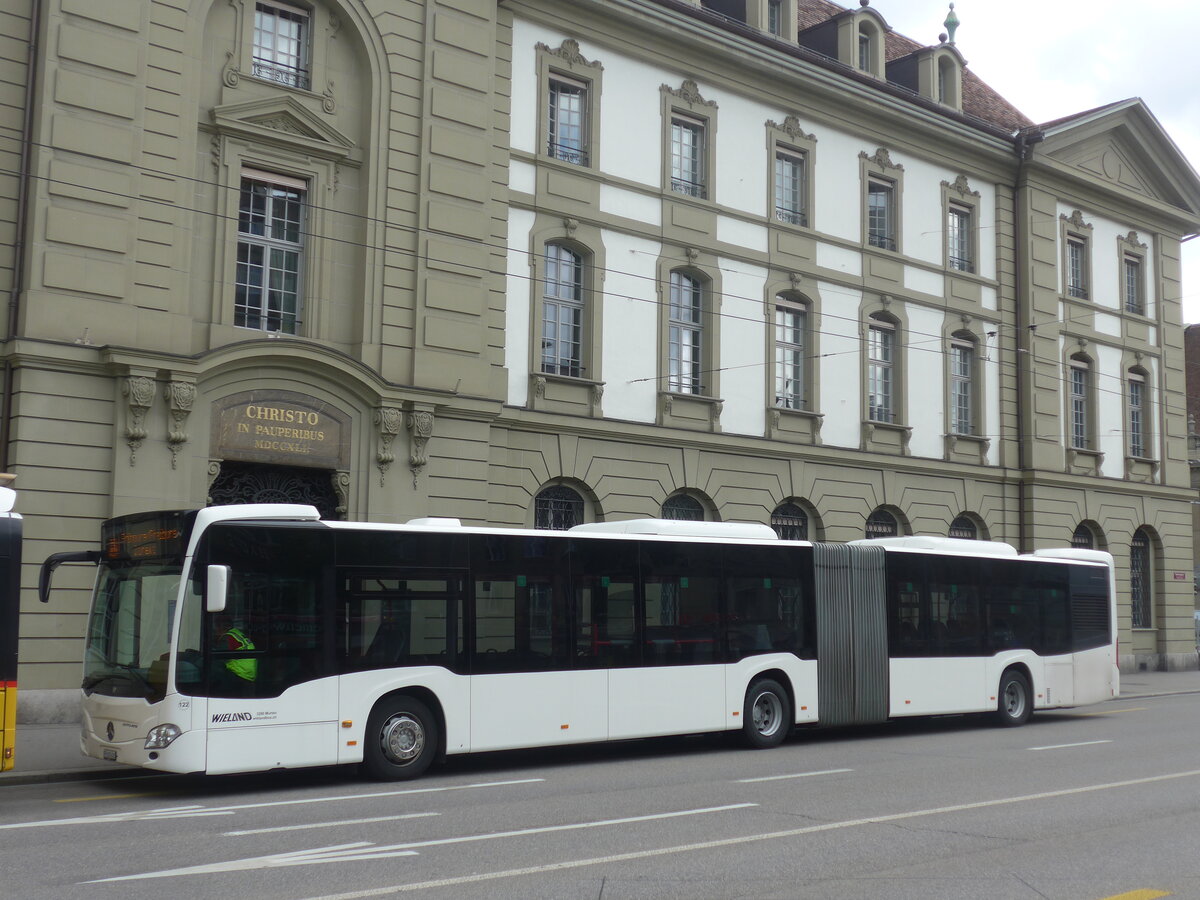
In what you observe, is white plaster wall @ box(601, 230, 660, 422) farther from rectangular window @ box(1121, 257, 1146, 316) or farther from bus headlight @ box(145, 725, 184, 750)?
rectangular window @ box(1121, 257, 1146, 316)

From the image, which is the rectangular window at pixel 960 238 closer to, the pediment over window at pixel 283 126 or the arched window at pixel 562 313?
the arched window at pixel 562 313

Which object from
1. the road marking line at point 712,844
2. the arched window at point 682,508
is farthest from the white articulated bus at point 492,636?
the arched window at point 682,508

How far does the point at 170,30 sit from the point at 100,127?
77.5 inches

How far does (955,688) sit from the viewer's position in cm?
1977

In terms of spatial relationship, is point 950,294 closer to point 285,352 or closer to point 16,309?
point 285,352

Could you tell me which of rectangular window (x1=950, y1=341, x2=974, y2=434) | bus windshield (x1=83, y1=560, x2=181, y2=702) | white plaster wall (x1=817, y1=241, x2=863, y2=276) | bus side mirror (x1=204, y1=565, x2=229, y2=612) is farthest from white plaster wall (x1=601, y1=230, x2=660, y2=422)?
bus side mirror (x1=204, y1=565, x2=229, y2=612)

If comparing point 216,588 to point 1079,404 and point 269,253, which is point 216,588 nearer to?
point 269,253

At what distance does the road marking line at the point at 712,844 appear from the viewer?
7875 mm

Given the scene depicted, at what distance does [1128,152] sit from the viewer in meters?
36.2

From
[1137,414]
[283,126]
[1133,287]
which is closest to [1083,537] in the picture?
[1137,414]

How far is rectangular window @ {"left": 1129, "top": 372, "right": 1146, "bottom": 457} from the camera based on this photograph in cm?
3634

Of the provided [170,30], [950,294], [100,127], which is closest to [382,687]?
[100,127]

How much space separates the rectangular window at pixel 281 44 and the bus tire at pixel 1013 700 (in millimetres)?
14633

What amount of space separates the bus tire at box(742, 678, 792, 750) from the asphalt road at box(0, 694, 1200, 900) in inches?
39.2
